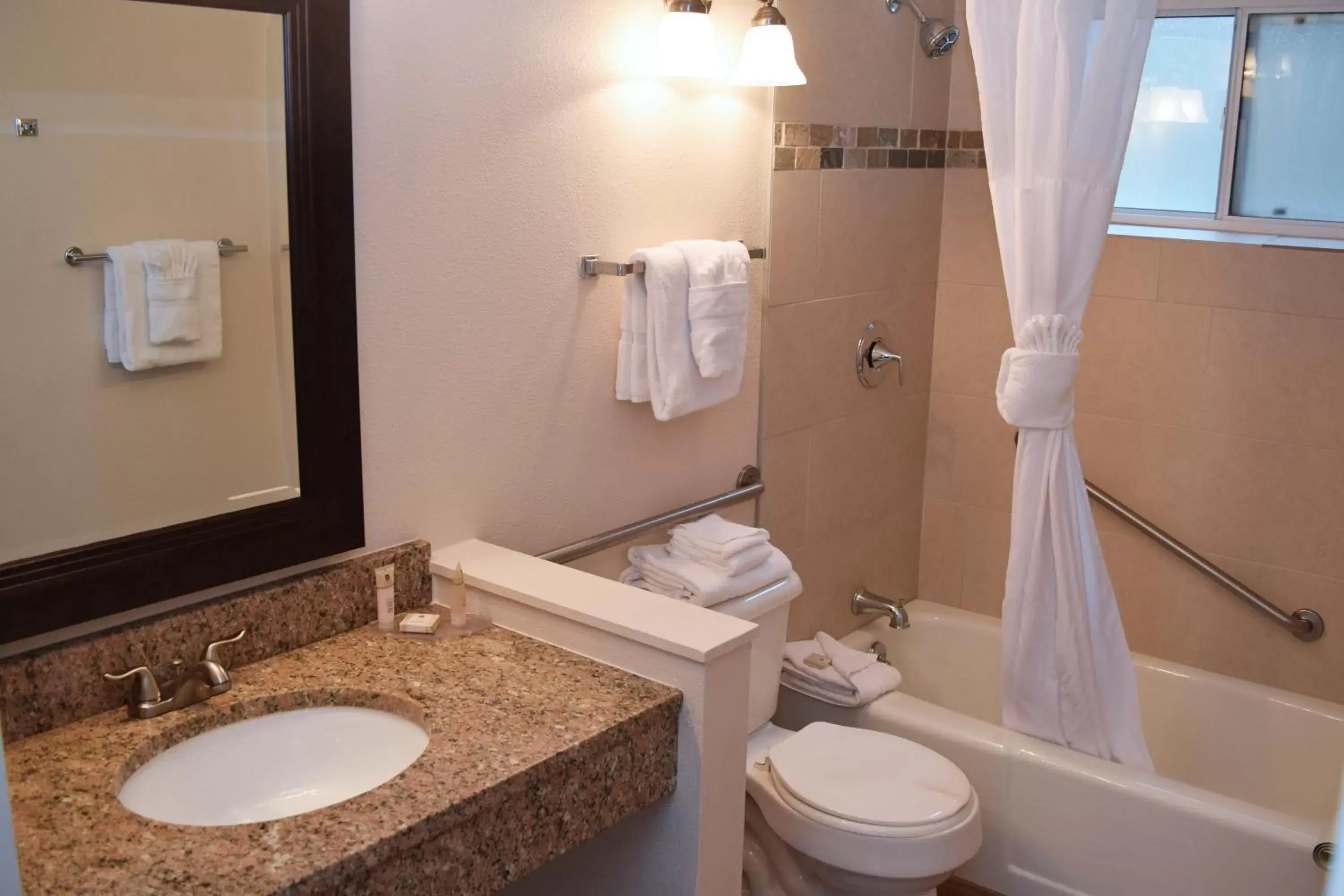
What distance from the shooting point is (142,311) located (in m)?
1.61

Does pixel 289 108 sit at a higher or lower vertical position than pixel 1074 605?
higher

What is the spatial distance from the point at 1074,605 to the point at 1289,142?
1.32m

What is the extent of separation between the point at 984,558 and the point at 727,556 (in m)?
1.36

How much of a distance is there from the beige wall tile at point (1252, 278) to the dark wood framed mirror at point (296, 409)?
208 cm

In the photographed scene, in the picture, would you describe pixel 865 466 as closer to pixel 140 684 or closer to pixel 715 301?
pixel 715 301

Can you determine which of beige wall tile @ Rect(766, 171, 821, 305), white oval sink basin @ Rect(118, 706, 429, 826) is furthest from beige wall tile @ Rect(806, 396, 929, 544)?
white oval sink basin @ Rect(118, 706, 429, 826)

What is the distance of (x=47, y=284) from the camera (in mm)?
1514

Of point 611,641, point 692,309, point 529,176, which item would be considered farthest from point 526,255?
point 611,641

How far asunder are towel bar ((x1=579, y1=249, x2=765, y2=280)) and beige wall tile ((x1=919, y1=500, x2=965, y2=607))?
62.0 inches

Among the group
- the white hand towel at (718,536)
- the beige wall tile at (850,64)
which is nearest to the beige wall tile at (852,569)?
Result: the white hand towel at (718,536)

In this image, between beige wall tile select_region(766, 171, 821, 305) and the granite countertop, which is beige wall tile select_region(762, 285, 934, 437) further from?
the granite countertop

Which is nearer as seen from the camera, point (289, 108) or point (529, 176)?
point (289, 108)

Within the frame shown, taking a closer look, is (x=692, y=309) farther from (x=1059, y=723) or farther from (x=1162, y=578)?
(x=1162, y=578)

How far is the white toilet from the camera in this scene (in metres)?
2.16
